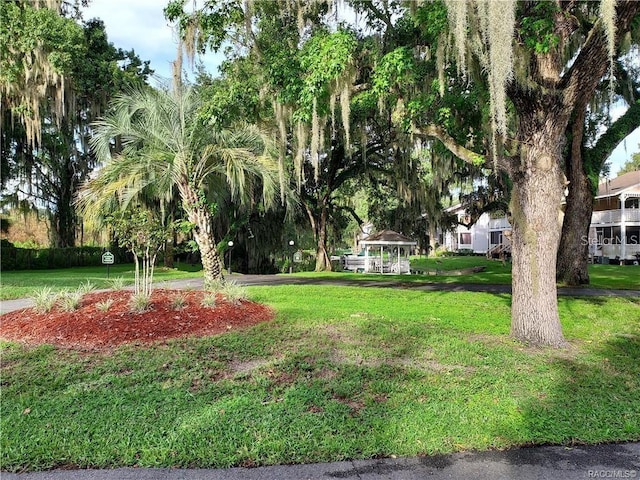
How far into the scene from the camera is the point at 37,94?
16.5 m

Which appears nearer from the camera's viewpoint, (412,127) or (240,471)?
(240,471)

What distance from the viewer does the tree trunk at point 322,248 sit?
68.0 feet

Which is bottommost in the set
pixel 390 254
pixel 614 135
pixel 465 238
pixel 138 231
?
pixel 390 254

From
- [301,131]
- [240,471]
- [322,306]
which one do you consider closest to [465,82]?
[301,131]

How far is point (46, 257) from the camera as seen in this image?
72.8 feet

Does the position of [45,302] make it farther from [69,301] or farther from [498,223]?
[498,223]

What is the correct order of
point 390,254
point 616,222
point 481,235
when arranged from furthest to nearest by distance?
point 481,235, point 616,222, point 390,254

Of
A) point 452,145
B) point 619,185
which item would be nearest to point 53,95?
point 452,145

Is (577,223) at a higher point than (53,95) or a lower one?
lower

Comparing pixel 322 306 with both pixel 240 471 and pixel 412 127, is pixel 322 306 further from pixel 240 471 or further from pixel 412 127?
pixel 240 471

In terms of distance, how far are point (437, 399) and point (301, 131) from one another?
716 cm

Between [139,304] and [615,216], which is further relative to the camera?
[615,216]

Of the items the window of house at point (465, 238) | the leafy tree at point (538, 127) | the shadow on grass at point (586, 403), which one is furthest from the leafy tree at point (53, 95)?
the window of house at point (465, 238)

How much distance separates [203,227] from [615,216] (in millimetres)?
26162
